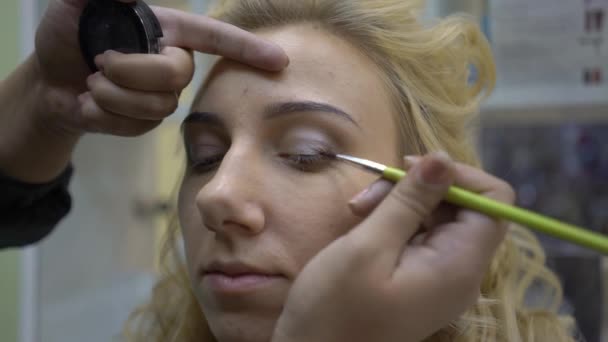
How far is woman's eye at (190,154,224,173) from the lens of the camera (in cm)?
72

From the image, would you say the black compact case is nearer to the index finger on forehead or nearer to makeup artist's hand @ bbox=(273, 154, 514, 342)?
the index finger on forehead

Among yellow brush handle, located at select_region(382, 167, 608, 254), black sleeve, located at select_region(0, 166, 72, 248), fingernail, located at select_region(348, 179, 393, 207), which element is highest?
yellow brush handle, located at select_region(382, 167, 608, 254)

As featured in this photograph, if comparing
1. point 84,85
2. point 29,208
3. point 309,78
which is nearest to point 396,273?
point 309,78

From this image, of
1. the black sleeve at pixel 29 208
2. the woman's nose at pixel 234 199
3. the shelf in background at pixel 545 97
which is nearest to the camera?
the woman's nose at pixel 234 199

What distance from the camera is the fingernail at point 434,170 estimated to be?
470 mm

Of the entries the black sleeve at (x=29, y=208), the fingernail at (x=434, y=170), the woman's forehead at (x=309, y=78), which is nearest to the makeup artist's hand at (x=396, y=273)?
the fingernail at (x=434, y=170)

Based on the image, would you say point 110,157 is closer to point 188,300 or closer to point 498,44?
point 188,300

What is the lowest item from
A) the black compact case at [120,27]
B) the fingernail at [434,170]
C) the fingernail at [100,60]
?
the fingernail at [434,170]

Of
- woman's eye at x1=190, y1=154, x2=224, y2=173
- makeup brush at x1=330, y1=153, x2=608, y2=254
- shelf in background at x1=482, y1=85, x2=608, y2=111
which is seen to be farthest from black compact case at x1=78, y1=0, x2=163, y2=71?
shelf in background at x1=482, y1=85, x2=608, y2=111

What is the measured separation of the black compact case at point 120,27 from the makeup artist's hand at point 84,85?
0.02 m

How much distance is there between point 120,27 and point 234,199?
28cm

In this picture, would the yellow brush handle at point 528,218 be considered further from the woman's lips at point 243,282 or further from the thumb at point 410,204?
the woman's lips at point 243,282

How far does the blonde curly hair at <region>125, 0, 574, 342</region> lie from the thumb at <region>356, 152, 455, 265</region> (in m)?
0.28

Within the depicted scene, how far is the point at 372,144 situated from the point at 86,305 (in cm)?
127
